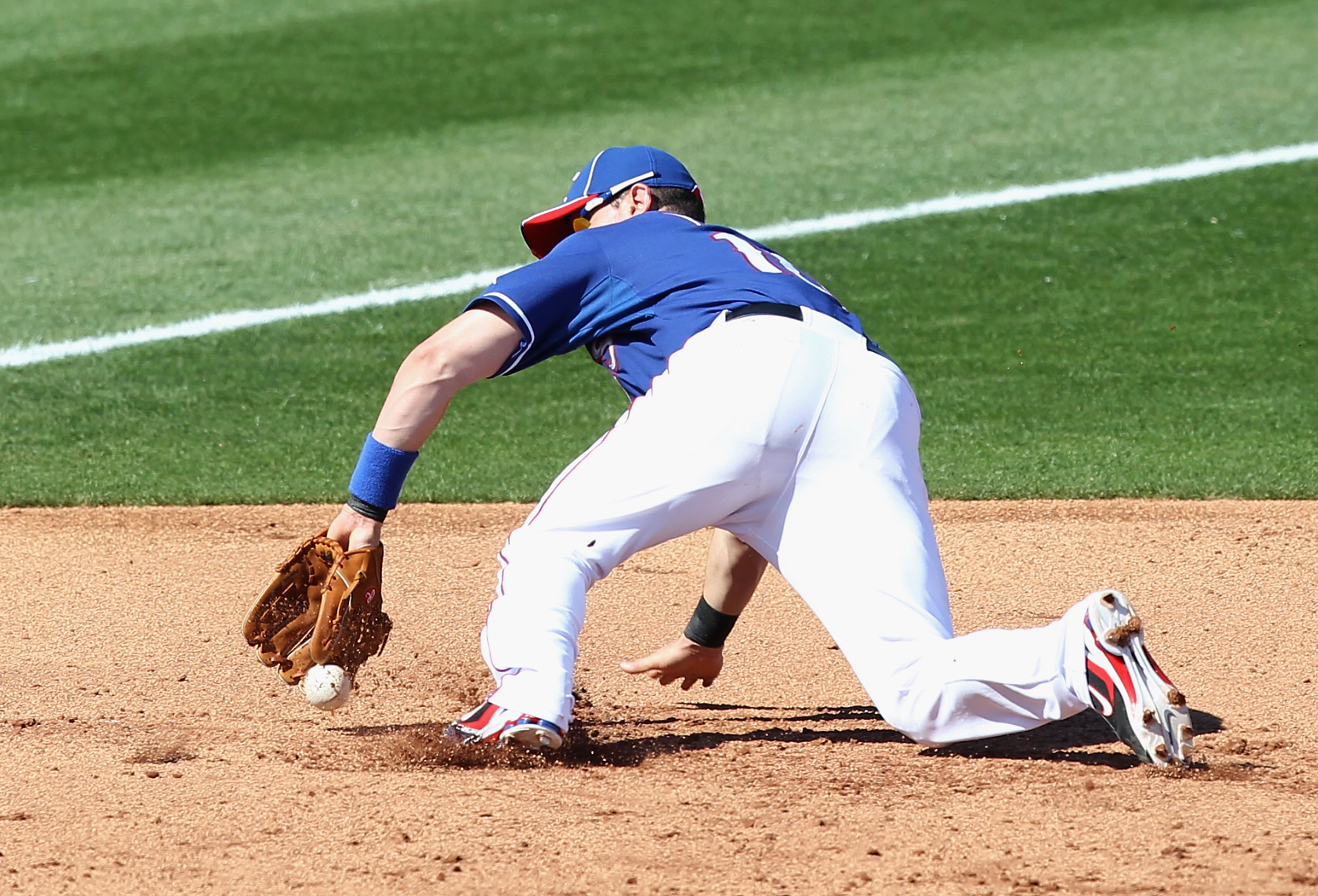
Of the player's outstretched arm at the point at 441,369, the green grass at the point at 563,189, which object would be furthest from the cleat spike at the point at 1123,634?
the green grass at the point at 563,189

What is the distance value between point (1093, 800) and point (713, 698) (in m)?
1.14

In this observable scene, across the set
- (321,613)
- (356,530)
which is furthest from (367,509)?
(321,613)

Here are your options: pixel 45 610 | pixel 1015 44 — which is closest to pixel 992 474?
pixel 45 610

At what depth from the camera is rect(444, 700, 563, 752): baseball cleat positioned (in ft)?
10.2

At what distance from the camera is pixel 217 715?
376cm

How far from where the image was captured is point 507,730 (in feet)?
10.3

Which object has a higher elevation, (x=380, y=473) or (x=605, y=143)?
(x=605, y=143)

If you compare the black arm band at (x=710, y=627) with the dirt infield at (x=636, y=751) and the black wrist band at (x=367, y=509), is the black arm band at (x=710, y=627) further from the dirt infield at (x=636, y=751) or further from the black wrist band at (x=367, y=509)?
the black wrist band at (x=367, y=509)

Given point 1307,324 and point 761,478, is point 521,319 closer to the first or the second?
point 761,478

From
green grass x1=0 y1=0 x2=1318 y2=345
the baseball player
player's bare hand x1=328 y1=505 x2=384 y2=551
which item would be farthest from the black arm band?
green grass x1=0 y1=0 x2=1318 y2=345

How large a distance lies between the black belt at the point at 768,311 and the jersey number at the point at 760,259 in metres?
0.12

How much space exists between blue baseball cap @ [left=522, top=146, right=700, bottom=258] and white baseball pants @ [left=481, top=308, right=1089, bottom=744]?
1.75 feet

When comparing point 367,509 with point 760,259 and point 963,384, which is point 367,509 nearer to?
point 760,259

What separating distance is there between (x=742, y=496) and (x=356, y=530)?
81cm
